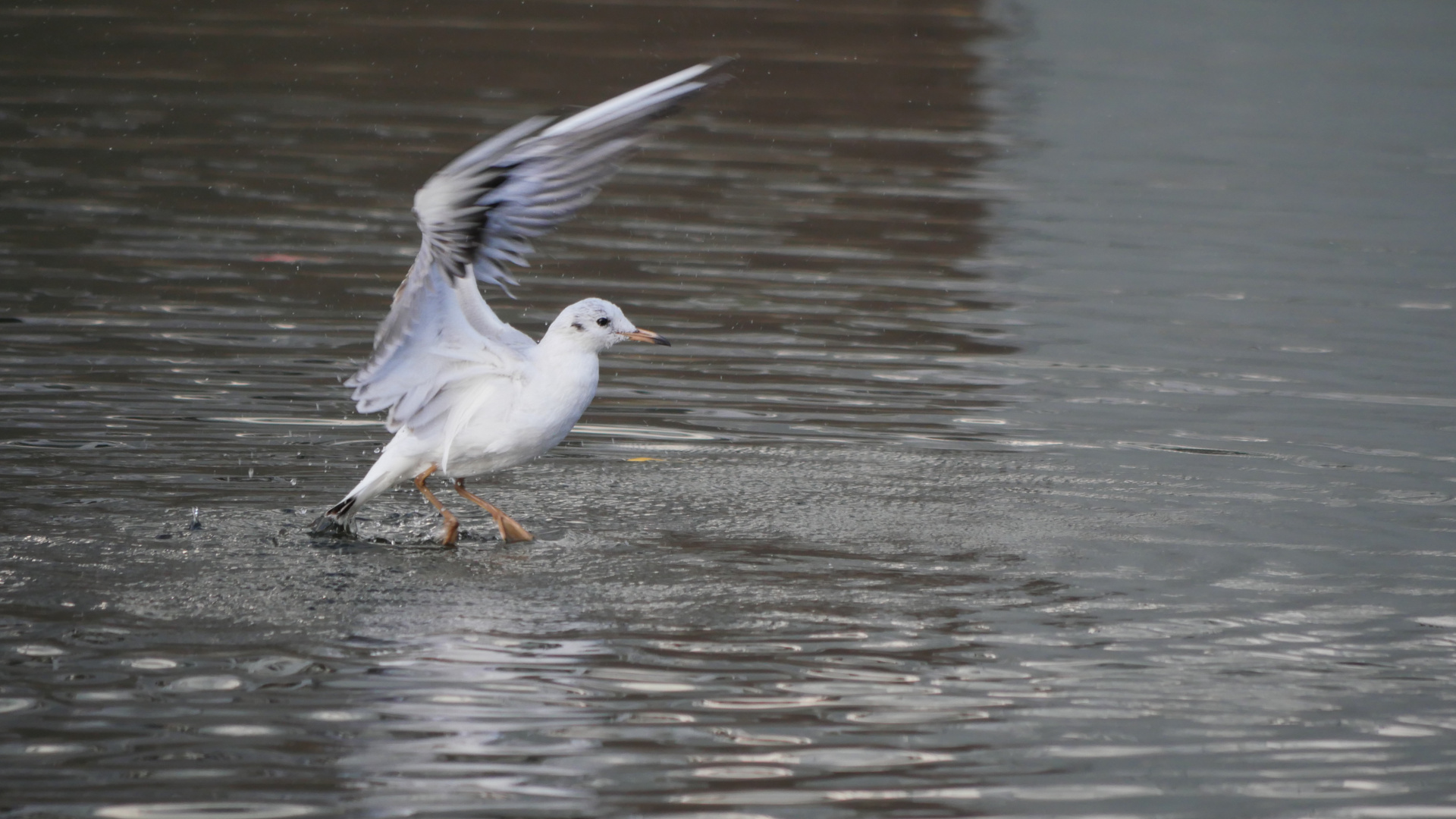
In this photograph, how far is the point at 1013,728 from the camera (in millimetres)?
5105

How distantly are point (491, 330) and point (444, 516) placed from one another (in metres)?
0.75

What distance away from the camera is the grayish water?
4.92 metres

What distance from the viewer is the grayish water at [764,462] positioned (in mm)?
4918

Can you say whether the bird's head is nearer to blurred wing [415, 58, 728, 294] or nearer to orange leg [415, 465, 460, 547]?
blurred wing [415, 58, 728, 294]

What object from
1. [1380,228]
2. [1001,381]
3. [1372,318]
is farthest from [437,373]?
[1380,228]

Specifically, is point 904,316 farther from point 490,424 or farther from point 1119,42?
point 1119,42

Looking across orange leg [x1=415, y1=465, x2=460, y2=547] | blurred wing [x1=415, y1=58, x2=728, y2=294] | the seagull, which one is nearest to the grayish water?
orange leg [x1=415, y1=465, x2=460, y2=547]

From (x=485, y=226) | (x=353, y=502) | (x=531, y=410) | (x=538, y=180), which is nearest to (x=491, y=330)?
(x=531, y=410)

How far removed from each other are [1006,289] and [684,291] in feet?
6.64

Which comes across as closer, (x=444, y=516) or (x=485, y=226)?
(x=485, y=226)

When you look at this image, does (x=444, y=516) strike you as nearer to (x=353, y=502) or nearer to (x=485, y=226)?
(x=353, y=502)

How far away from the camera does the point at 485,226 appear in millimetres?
6348

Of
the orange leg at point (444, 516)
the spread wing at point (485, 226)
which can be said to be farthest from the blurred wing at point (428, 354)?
the orange leg at point (444, 516)

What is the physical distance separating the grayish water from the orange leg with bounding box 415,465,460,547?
0.25 feet
